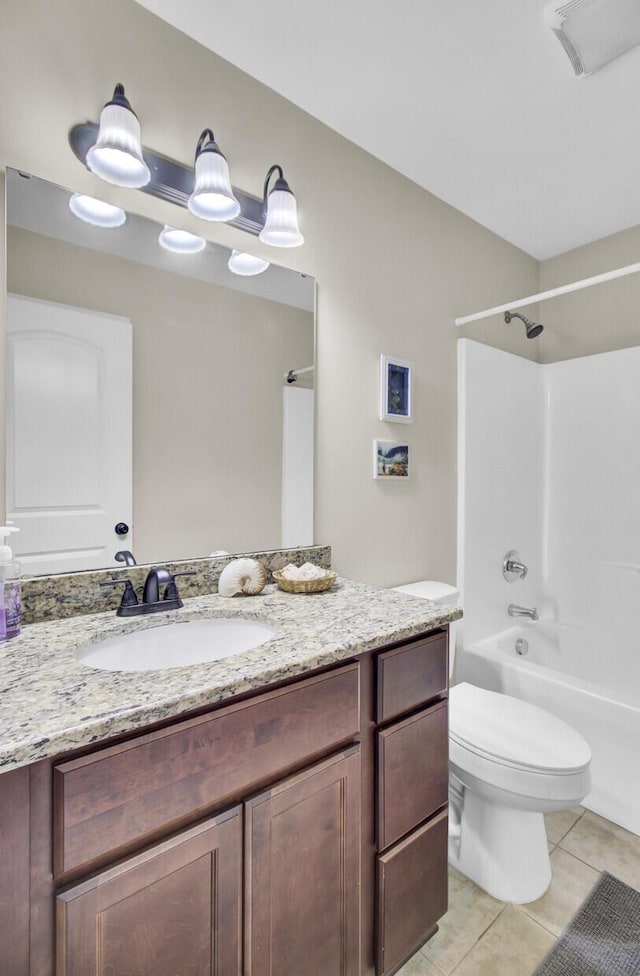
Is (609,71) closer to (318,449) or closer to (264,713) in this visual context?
(318,449)

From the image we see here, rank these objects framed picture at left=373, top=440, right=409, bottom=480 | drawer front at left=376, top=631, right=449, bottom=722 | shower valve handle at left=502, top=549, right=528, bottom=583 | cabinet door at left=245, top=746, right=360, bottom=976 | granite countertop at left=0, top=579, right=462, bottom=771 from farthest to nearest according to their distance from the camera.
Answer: shower valve handle at left=502, top=549, right=528, bottom=583
framed picture at left=373, top=440, right=409, bottom=480
drawer front at left=376, top=631, right=449, bottom=722
cabinet door at left=245, top=746, right=360, bottom=976
granite countertop at left=0, top=579, right=462, bottom=771

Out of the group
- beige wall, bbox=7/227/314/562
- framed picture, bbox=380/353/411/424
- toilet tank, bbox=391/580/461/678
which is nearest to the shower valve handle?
toilet tank, bbox=391/580/461/678

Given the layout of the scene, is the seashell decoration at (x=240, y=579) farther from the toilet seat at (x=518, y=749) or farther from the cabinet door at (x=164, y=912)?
the toilet seat at (x=518, y=749)

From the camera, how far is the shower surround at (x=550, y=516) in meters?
2.23

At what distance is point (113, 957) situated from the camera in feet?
2.35

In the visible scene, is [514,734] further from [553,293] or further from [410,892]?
[553,293]

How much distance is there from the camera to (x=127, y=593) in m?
1.18

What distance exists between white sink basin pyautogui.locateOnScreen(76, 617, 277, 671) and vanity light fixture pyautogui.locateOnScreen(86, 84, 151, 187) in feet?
3.67

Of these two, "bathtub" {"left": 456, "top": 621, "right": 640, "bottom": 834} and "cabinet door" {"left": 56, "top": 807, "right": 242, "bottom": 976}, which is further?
"bathtub" {"left": 456, "top": 621, "right": 640, "bottom": 834}

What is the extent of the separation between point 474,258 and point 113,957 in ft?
8.68

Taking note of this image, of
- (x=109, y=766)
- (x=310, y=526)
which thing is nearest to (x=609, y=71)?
(x=310, y=526)

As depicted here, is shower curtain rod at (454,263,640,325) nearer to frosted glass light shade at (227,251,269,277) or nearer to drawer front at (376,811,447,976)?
frosted glass light shade at (227,251,269,277)

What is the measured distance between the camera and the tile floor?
1.27 metres

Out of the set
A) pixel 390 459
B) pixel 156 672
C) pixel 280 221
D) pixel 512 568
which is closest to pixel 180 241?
pixel 280 221
